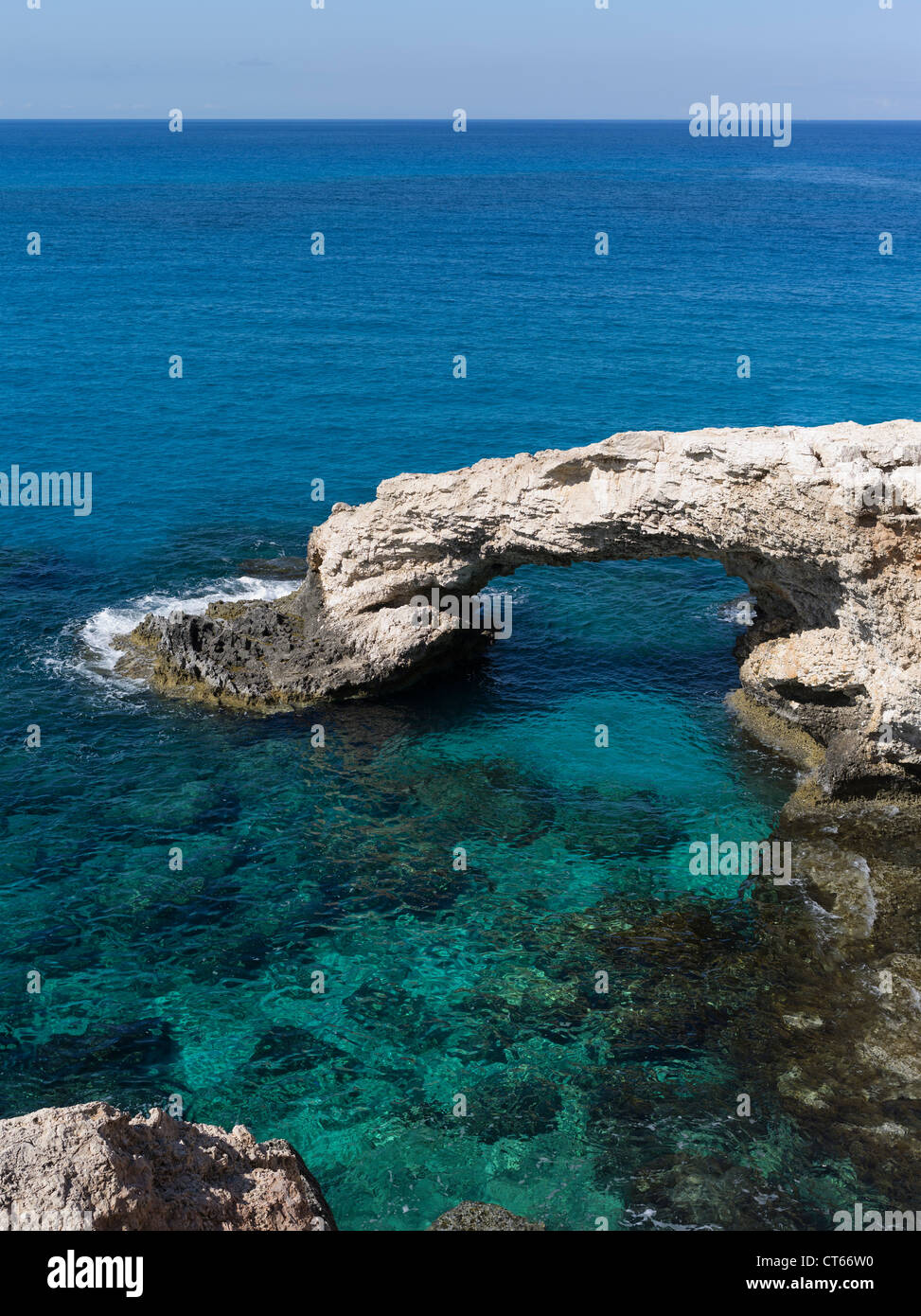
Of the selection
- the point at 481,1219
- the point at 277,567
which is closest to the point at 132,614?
the point at 277,567

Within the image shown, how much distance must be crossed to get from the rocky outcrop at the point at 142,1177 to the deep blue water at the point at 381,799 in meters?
5.50

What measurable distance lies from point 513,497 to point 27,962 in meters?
15.3

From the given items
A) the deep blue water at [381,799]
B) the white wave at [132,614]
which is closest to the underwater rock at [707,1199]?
the deep blue water at [381,799]

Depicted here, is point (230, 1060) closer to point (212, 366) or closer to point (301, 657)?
point (301, 657)

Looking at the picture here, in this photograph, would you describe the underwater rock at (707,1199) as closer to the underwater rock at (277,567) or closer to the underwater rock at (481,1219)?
the underwater rock at (481,1219)

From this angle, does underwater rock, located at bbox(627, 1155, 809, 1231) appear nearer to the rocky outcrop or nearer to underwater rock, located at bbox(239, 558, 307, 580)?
the rocky outcrop

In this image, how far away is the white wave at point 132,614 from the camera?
3272 cm

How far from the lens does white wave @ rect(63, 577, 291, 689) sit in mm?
Result: 32719

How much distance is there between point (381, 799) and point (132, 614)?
13.6 meters

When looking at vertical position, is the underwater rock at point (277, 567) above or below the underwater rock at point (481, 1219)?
above

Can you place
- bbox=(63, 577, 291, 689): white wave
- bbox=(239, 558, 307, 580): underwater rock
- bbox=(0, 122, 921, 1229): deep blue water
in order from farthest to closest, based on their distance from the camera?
bbox=(239, 558, 307, 580): underwater rock, bbox=(63, 577, 291, 689): white wave, bbox=(0, 122, 921, 1229): deep blue water

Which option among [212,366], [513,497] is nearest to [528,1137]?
[513,497]

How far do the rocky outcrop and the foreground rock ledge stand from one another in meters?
17.0

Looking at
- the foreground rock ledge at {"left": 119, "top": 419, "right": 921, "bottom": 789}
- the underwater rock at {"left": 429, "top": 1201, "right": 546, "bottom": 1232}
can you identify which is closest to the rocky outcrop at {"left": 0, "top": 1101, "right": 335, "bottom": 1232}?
the underwater rock at {"left": 429, "top": 1201, "right": 546, "bottom": 1232}
